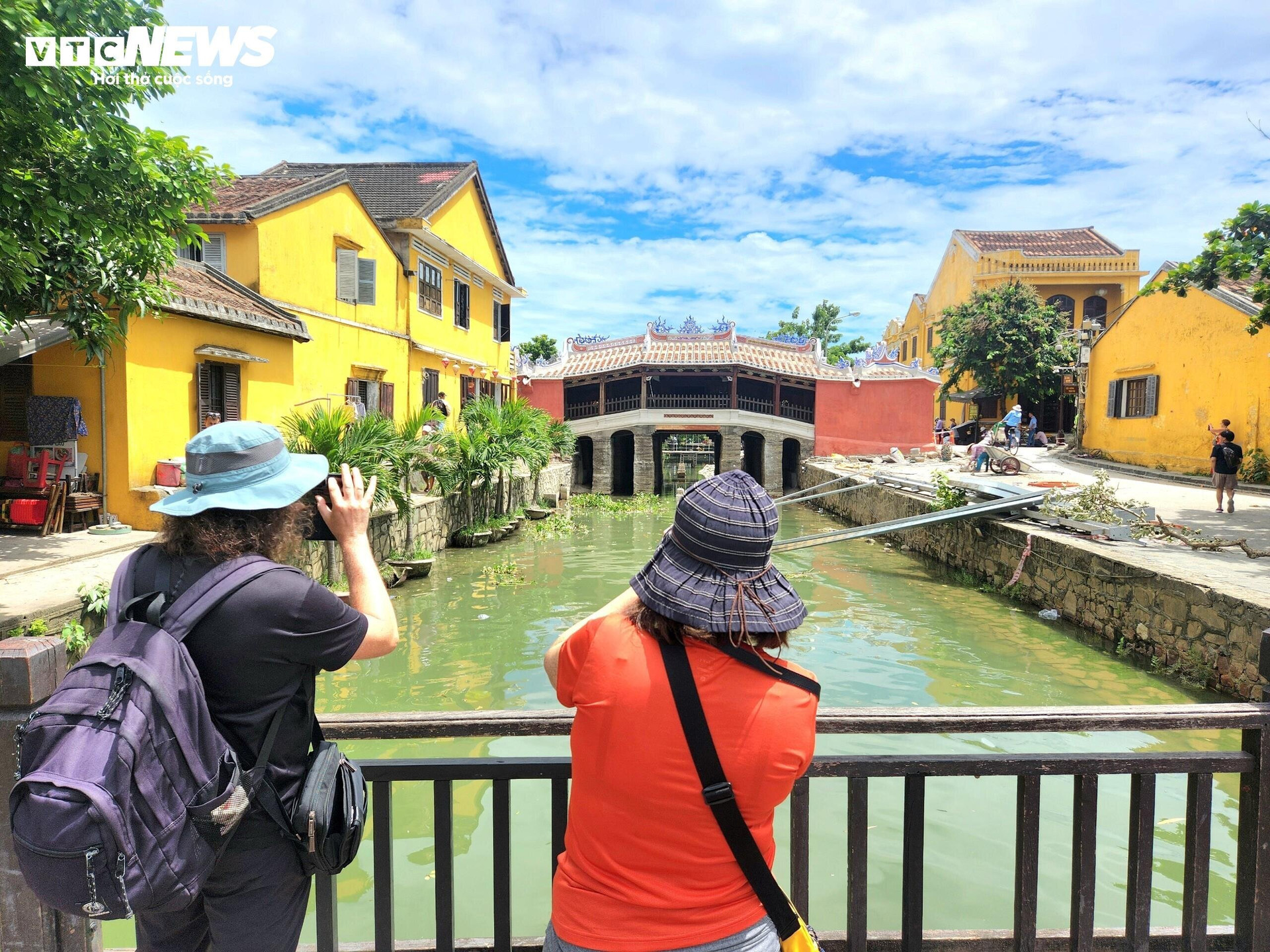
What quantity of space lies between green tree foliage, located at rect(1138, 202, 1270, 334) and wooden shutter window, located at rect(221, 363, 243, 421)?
14.6m

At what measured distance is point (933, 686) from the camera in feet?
27.0

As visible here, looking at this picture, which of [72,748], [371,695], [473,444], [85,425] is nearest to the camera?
[72,748]

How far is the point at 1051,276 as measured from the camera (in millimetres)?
33375

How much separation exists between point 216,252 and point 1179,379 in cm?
2053

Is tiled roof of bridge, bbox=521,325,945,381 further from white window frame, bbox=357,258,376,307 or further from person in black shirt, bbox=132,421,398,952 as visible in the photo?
person in black shirt, bbox=132,421,398,952

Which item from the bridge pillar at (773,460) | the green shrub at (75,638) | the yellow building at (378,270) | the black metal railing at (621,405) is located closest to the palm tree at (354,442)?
the yellow building at (378,270)

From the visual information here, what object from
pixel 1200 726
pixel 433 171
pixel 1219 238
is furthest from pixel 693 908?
pixel 433 171

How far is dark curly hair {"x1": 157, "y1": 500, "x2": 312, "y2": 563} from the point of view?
166 cm

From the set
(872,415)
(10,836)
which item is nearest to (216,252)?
(10,836)

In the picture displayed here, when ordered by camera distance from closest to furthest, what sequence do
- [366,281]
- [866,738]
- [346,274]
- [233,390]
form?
1. [866,738]
2. [233,390]
3. [346,274]
4. [366,281]

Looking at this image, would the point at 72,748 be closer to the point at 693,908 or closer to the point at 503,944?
the point at 693,908

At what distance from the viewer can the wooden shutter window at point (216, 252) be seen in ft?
42.3

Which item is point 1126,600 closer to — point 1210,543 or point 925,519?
point 1210,543

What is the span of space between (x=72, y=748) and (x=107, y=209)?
22.9ft
